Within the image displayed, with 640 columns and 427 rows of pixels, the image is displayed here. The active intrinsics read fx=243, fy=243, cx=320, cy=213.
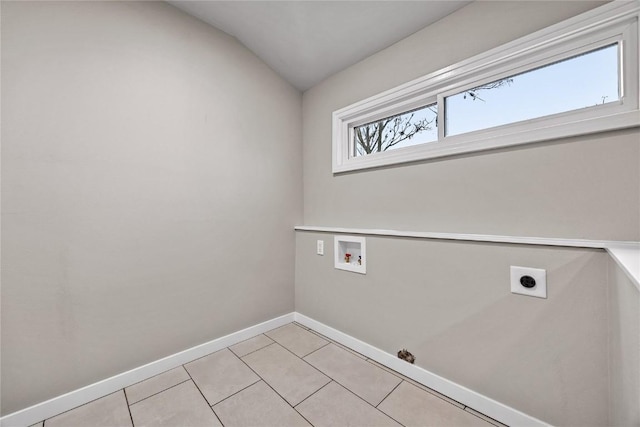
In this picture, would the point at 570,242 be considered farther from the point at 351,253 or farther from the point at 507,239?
the point at 351,253

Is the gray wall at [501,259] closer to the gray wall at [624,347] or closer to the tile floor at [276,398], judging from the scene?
the gray wall at [624,347]

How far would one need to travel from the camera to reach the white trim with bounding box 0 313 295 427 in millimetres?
1234

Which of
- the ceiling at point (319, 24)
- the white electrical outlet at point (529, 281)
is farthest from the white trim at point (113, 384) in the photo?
the ceiling at point (319, 24)

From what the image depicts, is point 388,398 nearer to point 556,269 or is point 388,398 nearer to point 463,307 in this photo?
point 463,307

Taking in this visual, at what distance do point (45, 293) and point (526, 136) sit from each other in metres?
2.64

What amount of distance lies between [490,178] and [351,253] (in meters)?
1.14

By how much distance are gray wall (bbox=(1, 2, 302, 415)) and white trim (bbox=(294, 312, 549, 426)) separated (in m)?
0.89

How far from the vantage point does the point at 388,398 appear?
1.42 metres

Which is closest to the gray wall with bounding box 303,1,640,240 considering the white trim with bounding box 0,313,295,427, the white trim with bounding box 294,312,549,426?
the white trim with bounding box 294,312,549,426

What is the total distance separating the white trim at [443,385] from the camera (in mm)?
1221

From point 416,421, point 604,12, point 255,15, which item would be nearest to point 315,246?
point 416,421

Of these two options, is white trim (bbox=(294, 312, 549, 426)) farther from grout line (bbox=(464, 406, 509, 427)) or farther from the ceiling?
the ceiling

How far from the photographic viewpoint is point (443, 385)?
4.75 feet

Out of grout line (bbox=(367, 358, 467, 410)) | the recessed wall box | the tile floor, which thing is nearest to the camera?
the tile floor
